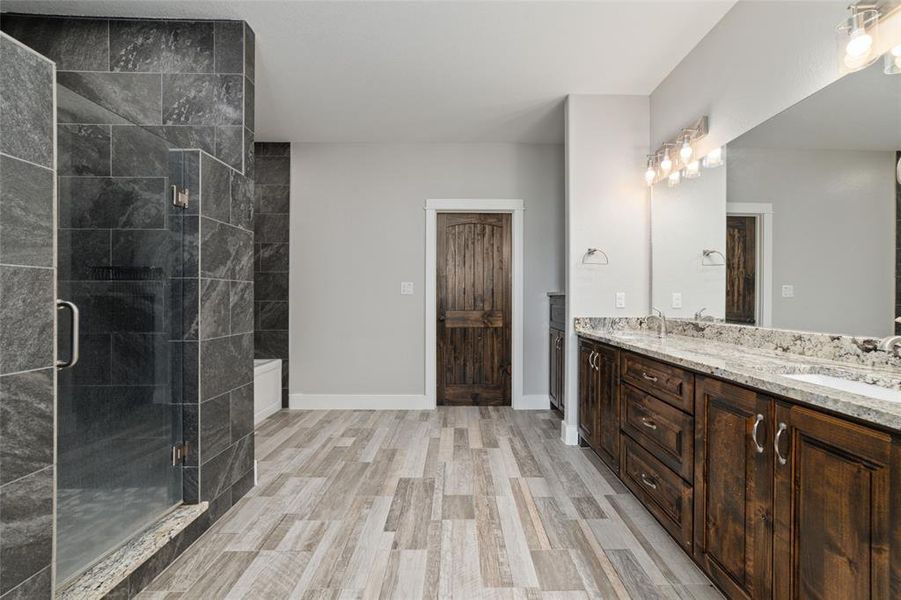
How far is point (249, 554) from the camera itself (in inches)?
71.6

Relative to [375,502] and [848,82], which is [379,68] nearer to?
[848,82]

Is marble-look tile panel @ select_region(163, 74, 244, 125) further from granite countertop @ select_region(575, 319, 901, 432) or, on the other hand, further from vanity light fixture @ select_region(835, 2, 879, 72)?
vanity light fixture @ select_region(835, 2, 879, 72)

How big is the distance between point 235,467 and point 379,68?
259cm

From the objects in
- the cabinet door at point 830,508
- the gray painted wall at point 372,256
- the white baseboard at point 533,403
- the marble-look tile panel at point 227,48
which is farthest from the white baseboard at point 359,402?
the cabinet door at point 830,508

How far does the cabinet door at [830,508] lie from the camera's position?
0.92 meters

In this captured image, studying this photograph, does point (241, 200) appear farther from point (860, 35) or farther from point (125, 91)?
point (860, 35)

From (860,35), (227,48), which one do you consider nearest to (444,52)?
(227,48)

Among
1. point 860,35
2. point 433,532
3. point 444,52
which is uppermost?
point 444,52

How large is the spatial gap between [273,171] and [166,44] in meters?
1.88

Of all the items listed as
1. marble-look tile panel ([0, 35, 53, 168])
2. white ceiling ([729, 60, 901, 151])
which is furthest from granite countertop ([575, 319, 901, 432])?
marble-look tile panel ([0, 35, 53, 168])

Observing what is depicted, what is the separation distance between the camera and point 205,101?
238 centimetres

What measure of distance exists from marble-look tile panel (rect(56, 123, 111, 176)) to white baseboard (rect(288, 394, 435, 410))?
2949 mm

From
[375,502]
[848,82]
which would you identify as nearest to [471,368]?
[375,502]

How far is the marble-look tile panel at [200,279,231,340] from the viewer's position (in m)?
2.01
